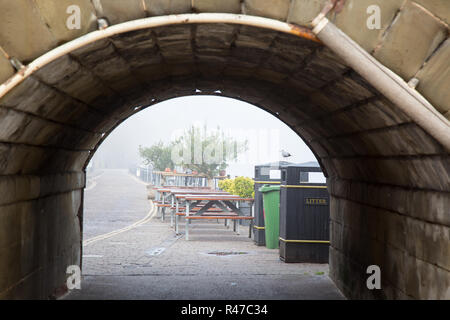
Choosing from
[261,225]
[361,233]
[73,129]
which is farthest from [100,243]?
[361,233]

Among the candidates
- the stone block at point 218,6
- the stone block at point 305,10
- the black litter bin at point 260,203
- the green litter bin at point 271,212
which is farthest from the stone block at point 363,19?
the black litter bin at point 260,203

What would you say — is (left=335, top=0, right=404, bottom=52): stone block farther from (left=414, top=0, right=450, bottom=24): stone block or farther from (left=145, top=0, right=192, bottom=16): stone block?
(left=145, top=0, right=192, bottom=16): stone block

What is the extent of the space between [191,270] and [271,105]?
3809 millimetres

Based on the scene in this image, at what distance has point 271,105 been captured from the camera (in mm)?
9625

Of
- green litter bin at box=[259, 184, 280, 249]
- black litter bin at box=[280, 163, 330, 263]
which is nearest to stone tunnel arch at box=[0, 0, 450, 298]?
black litter bin at box=[280, 163, 330, 263]

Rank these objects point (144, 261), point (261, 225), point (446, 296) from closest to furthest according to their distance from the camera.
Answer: point (446, 296)
point (144, 261)
point (261, 225)

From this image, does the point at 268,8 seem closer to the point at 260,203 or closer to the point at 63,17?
the point at 63,17

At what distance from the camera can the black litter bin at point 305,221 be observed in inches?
477

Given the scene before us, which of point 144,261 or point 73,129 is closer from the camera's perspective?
point 73,129

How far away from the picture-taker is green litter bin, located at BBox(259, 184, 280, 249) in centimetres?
1395

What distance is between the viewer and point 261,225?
1488cm

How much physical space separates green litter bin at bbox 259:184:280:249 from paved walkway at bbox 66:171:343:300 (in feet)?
1.40

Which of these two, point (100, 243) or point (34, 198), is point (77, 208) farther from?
point (100, 243)
